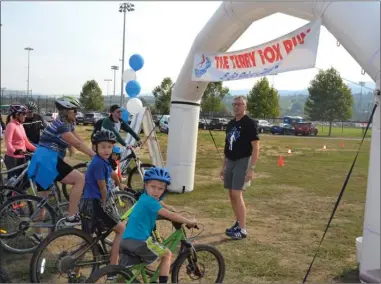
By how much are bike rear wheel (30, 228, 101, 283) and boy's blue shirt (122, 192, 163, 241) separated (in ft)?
2.12

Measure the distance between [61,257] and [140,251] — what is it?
0.88 metres

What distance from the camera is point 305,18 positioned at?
4953 mm

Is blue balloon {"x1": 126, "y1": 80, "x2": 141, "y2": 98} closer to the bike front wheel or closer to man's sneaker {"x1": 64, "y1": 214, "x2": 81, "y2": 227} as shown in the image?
man's sneaker {"x1": 64, "y1": 214, "x2": 81, "y2": 227}

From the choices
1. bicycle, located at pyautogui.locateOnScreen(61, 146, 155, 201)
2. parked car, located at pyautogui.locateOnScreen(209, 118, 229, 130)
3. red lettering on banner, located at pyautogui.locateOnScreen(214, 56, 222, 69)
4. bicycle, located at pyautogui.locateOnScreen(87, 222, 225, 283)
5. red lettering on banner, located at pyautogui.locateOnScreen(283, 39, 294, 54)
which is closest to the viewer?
bicycle, located at pyautogui.locateOnScreen(87, 222, 225, 283)

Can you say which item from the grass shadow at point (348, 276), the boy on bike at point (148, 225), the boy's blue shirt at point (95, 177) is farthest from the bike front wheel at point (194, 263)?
the grass shadow at point (348, 276)

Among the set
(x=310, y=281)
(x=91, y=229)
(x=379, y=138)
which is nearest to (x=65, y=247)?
(x=91, y=229)

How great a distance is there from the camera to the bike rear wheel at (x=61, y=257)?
12.3ft

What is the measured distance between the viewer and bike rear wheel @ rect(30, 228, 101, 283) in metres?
3.75

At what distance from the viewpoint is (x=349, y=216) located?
702 cm

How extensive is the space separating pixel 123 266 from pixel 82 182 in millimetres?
1693

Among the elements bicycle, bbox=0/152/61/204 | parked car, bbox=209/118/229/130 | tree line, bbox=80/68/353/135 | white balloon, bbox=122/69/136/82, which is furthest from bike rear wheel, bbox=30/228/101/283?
tree line, bbox=80/68/353/135

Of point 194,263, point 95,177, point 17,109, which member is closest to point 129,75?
point 17,109

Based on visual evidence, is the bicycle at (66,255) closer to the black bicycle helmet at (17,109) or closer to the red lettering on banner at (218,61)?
the black bicycle helmet at (17,109)

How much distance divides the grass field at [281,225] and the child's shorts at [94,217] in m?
0.89
